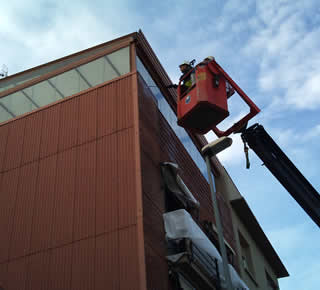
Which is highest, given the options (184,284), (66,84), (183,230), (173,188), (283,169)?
(66,84)

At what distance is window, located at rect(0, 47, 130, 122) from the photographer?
16375 mm

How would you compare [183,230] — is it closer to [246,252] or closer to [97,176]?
[97,176]

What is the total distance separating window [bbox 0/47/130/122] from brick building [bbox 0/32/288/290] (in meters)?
0.05

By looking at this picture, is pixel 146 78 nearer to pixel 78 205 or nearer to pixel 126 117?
pixel 126 117

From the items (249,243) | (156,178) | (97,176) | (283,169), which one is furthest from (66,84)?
(249,243)

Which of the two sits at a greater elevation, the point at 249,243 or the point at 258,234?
the point at 258,234

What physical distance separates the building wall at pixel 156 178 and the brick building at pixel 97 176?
0.04m

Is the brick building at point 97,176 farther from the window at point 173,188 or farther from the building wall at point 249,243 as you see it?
the building wall at point 249,243

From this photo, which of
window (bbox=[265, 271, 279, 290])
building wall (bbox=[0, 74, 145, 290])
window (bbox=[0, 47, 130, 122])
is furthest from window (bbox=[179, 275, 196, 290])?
window (bbox=[265, 271, 279, 290])

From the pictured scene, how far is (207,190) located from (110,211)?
7.55 m

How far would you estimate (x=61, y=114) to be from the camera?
16.3m

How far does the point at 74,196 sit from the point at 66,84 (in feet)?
16.1

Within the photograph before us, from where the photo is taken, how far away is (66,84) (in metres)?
17.0

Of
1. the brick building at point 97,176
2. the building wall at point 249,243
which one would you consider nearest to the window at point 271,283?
Result: the building wall at point 249,243
